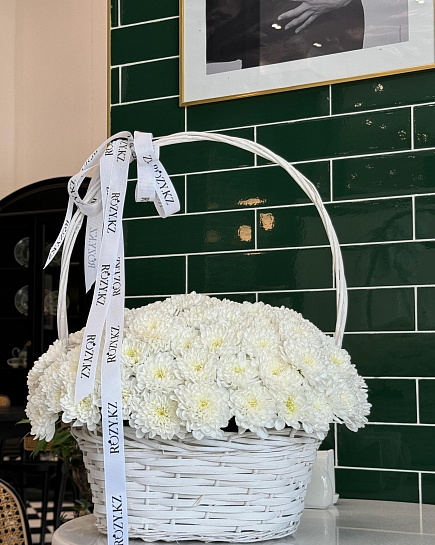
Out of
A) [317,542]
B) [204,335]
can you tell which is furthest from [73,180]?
[317,542]

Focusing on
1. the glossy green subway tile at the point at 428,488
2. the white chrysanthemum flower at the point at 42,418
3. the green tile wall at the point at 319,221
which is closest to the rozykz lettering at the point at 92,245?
the white chrysanthemum flower at the point at 42,418

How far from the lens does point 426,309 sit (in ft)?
4.71

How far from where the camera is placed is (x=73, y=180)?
42.3 inches

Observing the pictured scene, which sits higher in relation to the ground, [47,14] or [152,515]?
[47,14]

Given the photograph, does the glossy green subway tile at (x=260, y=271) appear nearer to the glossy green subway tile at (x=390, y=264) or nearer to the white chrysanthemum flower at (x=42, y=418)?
the glossy green subway tile at (x=390, y=264)

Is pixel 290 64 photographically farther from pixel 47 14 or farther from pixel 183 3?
pixel 47 14

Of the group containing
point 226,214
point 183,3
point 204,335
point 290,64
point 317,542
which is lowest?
point 317,542

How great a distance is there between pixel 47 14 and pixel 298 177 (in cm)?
350

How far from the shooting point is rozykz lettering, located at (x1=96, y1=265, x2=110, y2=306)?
3.19 ft

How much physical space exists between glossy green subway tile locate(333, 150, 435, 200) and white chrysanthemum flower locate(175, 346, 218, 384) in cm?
71

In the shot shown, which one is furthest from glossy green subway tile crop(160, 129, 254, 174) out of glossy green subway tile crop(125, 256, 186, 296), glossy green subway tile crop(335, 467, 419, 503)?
→ glossy green subway tile crop(335, 467, 419, 503)

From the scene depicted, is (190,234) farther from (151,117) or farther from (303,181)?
(303,181)

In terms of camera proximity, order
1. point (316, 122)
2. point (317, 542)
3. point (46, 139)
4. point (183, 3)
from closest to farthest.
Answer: point (317, 542), point (316, 122), point (183, 3), point (46, 139)

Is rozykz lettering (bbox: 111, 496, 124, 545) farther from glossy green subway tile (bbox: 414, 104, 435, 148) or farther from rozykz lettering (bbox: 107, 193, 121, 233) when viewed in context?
glossy green subway tile (bbox: 414, 104, 435, 148)
